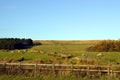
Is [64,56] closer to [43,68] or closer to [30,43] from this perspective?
[43,68]

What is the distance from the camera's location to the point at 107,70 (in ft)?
101

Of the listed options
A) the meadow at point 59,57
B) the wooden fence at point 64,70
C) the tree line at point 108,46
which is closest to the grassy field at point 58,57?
the meadow at point 59,57

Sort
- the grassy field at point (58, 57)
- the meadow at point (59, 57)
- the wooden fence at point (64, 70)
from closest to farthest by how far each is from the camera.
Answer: the wooden fence at point (64, 70) → the meadow at point (59, 57) → the grassy field at point (58, 57)

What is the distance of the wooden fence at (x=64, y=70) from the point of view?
30.6 metres

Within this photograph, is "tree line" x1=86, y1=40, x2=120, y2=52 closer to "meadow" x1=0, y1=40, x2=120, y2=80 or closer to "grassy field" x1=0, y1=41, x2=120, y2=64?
"grassy field" x1=0, y1=41, x2=120, y2=64

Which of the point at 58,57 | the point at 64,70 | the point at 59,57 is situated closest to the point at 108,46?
the point at 59,57

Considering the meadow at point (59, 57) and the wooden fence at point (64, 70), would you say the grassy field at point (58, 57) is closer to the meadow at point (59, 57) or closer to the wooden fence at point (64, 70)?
the meadow at point (59, 57)

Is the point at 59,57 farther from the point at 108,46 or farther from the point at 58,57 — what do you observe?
the point at 108,46

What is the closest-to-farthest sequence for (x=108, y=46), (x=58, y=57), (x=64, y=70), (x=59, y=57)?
1. (x=64, y=70)
2. (x=58, y=57)
3. (x=59, y=57)
4. (x=108, y=46)

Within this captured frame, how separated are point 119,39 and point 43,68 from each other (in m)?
46.4

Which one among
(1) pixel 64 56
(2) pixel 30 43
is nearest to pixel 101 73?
(1) pixel 64 56

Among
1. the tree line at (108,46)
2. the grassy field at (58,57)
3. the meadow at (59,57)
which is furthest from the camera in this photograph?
the tree line at (108,46)

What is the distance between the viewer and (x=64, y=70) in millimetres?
31859

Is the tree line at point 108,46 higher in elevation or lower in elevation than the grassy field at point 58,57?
higher
